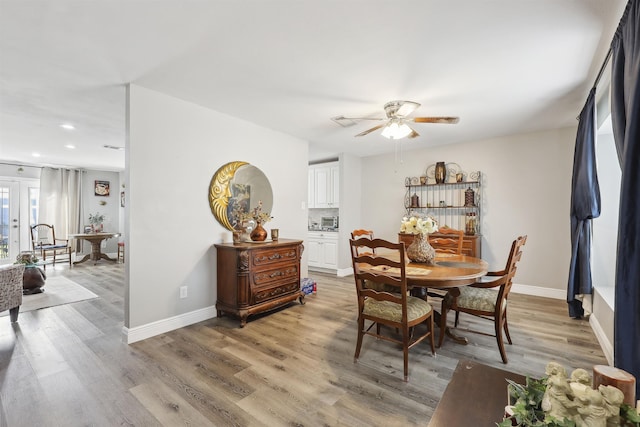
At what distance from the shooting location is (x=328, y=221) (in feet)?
21.4

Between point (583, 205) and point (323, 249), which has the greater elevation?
point (583, 205)

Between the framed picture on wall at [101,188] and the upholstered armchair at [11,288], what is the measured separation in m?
5.47

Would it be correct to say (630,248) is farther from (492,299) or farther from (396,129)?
(396,129)

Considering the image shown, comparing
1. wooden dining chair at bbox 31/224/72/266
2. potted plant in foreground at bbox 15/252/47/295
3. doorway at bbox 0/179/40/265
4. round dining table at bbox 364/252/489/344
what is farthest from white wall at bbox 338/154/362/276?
doorway at bbox 0/179/40/265

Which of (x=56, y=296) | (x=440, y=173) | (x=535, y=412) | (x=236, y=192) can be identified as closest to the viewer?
(x=535, y=412)

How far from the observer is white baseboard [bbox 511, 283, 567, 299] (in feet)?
13.8

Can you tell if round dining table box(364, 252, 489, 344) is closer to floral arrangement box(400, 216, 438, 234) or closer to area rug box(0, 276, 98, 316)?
floral arrangement box(400, 216, 438, 234)

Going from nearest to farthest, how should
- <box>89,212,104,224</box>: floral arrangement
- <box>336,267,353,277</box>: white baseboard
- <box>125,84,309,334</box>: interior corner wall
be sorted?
<box>125,84,309,334</box>: interior corner wall → <box>336,267,353,277</box>: white baseboard → <box>89,212,104,224</box>: floral arrangement

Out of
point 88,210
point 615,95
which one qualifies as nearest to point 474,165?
point 615,95

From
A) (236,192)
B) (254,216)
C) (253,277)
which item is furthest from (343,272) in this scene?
(236,192)

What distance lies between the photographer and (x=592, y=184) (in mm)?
3059

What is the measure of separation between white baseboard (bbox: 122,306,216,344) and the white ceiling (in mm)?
2375

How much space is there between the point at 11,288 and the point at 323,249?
451 cm

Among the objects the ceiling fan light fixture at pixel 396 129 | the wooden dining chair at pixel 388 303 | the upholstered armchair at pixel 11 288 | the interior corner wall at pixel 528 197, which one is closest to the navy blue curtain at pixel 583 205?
the interior corner wall at pixel 528 197
